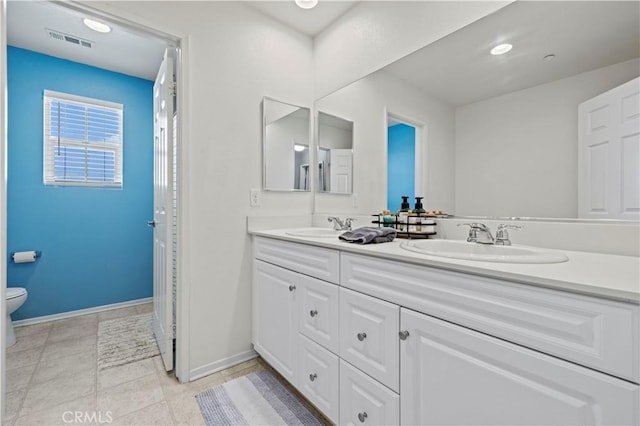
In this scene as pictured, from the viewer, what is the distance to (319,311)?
1292 millimetres

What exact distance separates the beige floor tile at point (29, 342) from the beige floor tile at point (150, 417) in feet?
4.29

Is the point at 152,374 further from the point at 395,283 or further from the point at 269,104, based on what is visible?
the point at 269,104

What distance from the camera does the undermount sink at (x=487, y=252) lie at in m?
0.82

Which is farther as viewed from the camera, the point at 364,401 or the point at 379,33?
the point at 379,33

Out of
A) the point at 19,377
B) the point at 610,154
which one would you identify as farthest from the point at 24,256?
the point at 610,154

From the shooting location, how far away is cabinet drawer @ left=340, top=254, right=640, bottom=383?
565 mm

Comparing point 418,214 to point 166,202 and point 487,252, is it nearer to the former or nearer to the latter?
point 487,252

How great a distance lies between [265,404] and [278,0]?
95.0 inches

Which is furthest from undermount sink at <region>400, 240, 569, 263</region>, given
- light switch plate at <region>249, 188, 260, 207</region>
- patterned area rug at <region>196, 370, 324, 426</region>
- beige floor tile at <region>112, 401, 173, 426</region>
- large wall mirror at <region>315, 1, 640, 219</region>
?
beige floor tile at <region>112, 401, 173, 426</region>

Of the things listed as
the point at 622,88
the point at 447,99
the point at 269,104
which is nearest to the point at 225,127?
the point at 269,104

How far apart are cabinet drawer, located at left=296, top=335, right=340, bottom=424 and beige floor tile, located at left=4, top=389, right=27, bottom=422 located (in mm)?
1381

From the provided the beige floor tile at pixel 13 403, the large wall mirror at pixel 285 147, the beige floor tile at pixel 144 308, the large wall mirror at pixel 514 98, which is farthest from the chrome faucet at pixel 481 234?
the beige floor tile at pixel 144 308

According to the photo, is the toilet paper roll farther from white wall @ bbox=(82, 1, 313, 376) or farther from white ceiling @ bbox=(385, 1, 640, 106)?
white ceiling @ bbox=(385, 1, 640, 106)

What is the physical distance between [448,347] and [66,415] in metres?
1.80
